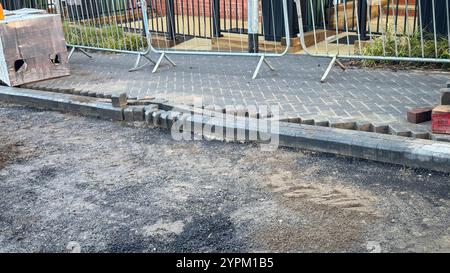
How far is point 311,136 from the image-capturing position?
5246 millimetres

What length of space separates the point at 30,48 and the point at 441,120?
578cm

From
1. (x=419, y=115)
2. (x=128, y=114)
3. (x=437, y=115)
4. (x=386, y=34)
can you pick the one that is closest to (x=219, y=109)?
(x=128, y=114)

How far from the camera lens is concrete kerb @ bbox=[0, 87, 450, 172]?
470cm

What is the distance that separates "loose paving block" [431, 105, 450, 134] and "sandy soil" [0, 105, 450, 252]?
23.4 inches

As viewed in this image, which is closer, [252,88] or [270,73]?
[252,88]

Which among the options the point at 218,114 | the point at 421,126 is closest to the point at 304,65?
the point at 218,114

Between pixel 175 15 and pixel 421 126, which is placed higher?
pixel 175 15

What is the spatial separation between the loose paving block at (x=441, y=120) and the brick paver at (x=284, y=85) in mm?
187

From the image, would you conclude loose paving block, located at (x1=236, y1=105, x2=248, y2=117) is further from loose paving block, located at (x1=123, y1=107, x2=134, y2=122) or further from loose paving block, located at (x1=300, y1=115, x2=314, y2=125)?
loose paving block, located at (x1=123, y1=107, x2=134, y2=122)

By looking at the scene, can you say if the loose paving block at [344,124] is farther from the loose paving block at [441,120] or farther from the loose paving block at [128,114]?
the loose paving block at [128,114]

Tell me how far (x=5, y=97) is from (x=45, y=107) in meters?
0.86

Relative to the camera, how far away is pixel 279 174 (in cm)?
475

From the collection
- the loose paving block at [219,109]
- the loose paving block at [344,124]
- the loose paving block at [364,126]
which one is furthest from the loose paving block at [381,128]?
the loose paving block at [219,109]

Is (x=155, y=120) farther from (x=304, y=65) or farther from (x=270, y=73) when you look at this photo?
(x=304, y=65)
